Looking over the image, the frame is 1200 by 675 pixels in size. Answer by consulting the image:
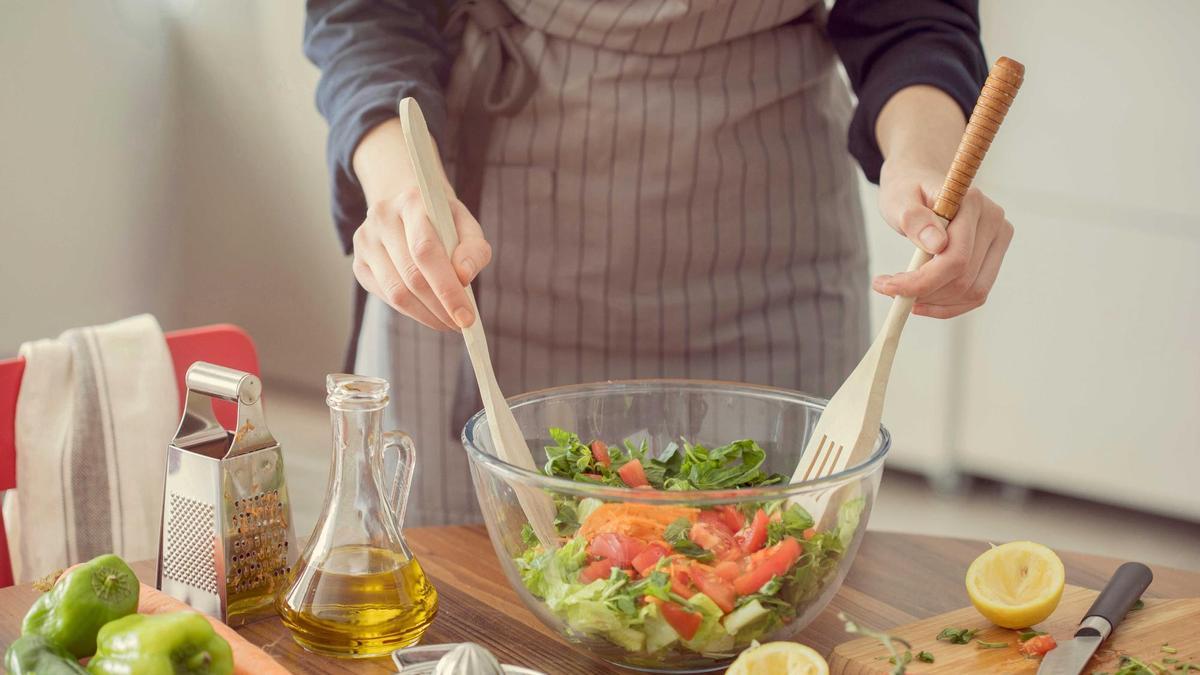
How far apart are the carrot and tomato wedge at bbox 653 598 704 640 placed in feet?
0.83

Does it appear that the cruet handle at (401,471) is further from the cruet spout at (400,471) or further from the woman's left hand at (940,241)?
the woman's left hand at (940,241)

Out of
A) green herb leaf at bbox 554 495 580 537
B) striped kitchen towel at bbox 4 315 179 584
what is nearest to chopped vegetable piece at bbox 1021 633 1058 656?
green herb leaf at bbox 554 495 580 537

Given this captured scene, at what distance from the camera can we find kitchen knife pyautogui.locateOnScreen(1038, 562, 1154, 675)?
88 centimetres

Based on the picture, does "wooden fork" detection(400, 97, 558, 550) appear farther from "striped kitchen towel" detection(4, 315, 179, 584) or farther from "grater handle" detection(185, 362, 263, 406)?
"striped kitchen towel" detection(4, 315, 179, 584)

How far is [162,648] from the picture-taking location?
30.5 inches

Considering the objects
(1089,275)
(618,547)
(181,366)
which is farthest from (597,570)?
(1089,275)

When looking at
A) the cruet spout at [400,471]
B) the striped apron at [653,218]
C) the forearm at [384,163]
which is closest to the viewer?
the cruet spout at [400,471]

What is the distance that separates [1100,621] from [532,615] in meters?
0.43

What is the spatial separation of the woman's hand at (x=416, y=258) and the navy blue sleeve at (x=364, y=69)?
0.46ft

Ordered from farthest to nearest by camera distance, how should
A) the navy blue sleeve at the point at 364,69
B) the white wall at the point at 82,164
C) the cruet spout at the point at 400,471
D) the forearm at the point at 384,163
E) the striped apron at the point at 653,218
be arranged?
the white wall at the point at 82,164, the striped apron at the point at 653,218, the navy blue sleeve at the point at 364,69, the forearm at the point at 384,163, the cruet spout at the point at 400,471

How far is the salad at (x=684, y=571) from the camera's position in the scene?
84 centimetres

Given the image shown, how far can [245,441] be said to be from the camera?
0.97 meters

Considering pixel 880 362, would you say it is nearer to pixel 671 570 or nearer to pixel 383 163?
pixel 671 570

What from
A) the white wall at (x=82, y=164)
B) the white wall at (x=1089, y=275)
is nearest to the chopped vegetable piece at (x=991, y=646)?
the white wall at (x=1089, y=275)
